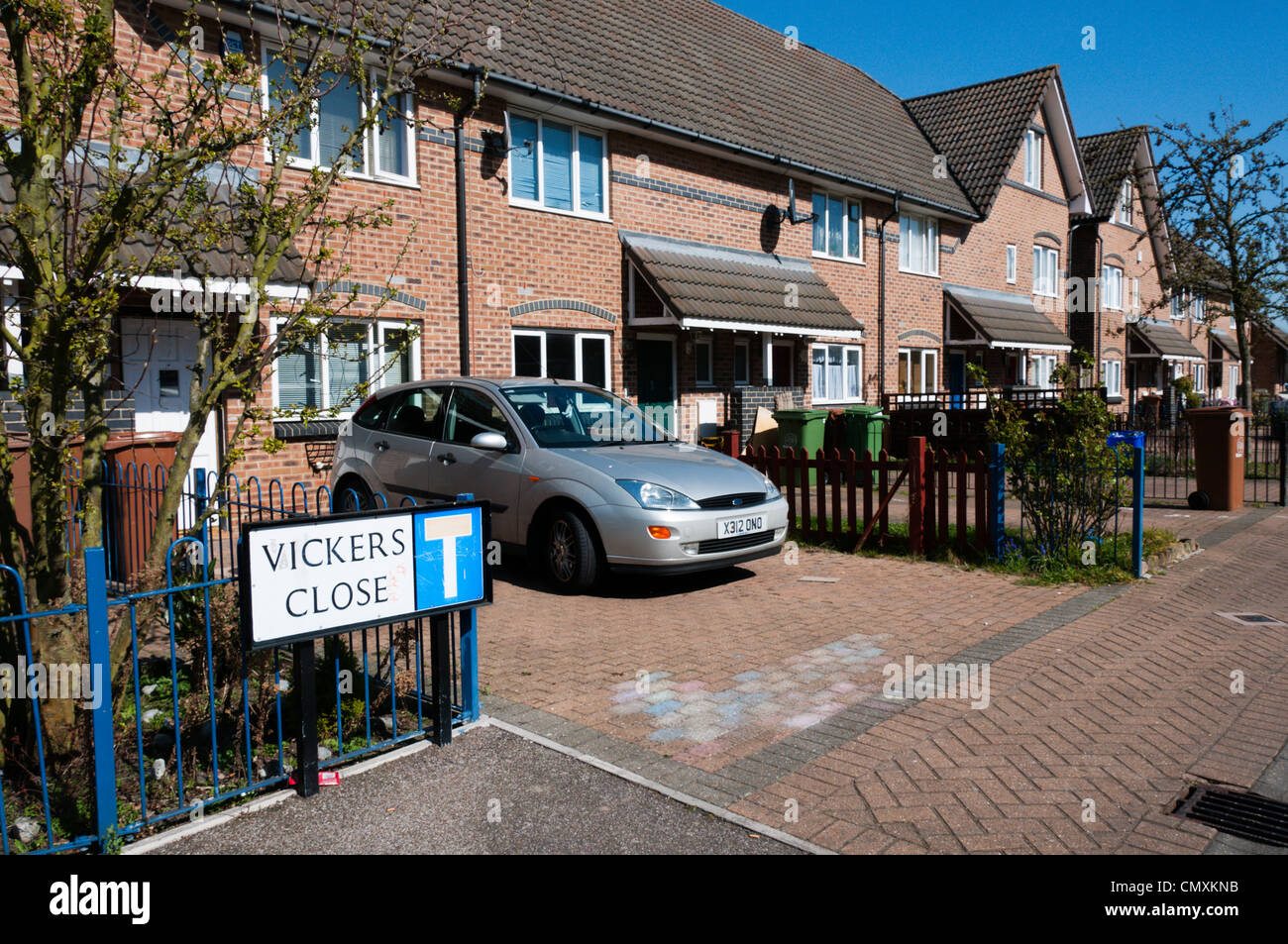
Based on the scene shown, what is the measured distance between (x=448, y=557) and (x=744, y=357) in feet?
45.4

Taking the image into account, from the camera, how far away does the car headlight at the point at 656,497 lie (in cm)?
729

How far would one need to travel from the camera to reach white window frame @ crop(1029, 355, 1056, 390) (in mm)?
28094

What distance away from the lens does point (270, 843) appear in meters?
3.62

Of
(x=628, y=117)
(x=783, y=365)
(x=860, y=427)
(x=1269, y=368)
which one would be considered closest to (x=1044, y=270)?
(x=783, y=365)

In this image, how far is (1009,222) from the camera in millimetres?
26266

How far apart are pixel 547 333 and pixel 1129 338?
2737 centimetres

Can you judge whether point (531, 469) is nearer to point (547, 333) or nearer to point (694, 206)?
point (547, 333)

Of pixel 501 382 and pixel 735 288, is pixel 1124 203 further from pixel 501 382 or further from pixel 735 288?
pixel 501 382

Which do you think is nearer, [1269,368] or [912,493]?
[912,493]

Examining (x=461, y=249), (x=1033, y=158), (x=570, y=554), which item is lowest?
(x=570, y=554)

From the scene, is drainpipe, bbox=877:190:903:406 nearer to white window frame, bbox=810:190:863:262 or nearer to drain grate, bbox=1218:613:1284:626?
white window frame, bbox=810:190:863:262

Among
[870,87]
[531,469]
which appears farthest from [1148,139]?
[531,469]

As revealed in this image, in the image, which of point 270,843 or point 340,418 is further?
point 340,418
